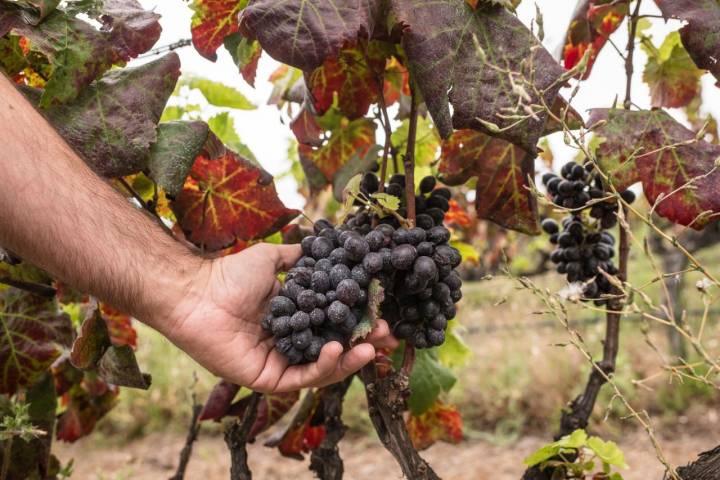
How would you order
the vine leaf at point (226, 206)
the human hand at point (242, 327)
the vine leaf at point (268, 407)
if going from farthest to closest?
1. the vine leaf at point (268, 407)
2. the vine leaf at point (226, 206)
3. the human hand at point (242, 327)

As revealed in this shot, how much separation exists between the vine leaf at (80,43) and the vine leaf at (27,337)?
575 millimetres

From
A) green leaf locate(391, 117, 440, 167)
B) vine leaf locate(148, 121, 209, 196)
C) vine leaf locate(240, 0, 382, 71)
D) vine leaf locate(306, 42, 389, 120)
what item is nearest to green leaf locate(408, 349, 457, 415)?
green leaf locate(391, 117, 440, 167)

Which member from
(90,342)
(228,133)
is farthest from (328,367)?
(228,133)

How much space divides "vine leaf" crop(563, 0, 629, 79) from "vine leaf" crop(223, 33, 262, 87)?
625mm

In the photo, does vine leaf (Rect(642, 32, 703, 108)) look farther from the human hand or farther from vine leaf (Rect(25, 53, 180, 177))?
vine leaf (Rect(25, 53, 180, 177))

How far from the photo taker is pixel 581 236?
139cm

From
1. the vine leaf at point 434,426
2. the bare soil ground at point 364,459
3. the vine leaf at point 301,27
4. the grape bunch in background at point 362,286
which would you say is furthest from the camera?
the bare soil ground at point 364,459

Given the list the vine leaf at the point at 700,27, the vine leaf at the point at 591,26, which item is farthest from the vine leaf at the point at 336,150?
the vine leaf at the point at 700,27

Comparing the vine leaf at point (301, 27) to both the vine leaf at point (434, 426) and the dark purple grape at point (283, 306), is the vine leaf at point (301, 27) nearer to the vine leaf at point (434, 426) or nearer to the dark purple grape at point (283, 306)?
the dark purple grape at point (283, 306)

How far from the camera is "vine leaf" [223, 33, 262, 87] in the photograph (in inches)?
48.1

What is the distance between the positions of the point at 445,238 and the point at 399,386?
0.86 feet

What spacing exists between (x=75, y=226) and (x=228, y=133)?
2.01ft

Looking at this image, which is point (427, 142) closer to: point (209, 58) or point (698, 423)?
point (209, 58)

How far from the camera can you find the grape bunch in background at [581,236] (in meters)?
1.31
